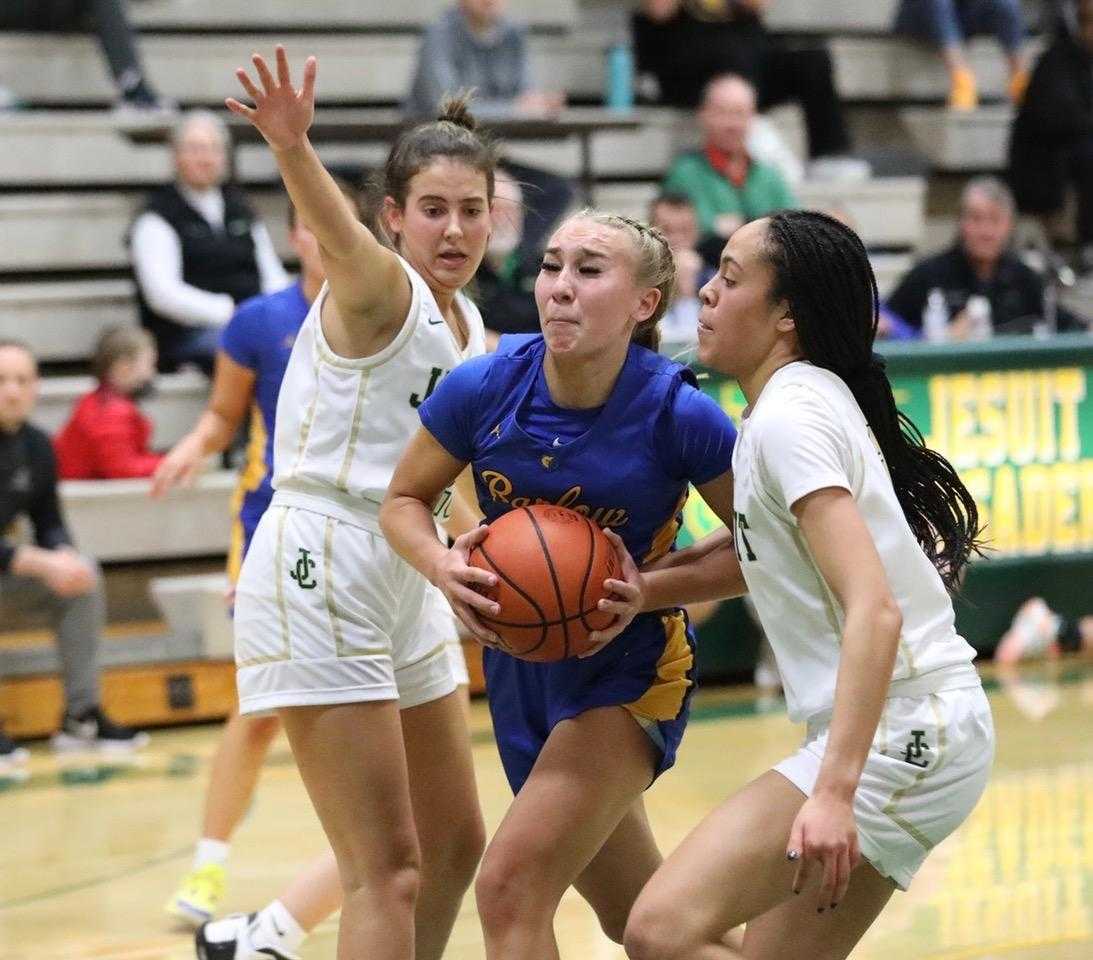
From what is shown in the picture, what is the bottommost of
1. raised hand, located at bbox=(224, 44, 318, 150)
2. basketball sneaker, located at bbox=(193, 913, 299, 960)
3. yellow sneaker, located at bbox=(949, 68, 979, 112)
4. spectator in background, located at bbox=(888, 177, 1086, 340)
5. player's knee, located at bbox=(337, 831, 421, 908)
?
basketball sneaker, located at bbox=(193, 913, 299, 960)

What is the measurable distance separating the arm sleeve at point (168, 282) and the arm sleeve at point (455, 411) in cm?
566

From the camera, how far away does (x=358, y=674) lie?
12.4ft

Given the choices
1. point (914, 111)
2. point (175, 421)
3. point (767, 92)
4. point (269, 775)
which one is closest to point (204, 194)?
point (175, 421)

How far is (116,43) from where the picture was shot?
33.2ft

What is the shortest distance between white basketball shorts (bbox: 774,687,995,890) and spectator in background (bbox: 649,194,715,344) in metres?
5.80

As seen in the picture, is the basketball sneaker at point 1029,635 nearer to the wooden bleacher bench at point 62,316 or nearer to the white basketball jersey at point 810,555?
the wooden bleacher bench at point 62,316

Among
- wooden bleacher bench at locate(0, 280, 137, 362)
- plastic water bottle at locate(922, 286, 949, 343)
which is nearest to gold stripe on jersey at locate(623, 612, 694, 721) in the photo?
plastic water bottle at locate(922, 286, 949, 343)

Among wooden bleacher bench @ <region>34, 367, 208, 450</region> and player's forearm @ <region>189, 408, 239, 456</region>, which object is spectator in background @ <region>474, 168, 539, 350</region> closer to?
wooden bleacher bench @ <region>34, 367, 208, 450</region>

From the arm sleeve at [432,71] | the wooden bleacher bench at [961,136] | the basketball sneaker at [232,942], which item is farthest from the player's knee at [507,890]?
the wooden bleacher bench at [961,136]

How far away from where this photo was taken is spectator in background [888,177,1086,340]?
33.3 ft

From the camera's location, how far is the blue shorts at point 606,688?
3666mm

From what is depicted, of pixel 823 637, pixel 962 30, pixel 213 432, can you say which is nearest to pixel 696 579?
pixel 823 637

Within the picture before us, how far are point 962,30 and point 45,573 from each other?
8334 mm

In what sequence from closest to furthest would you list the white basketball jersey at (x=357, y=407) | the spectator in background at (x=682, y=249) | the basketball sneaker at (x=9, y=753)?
the white basketball jersey at (x=357, y=407) < the basketball sneaker at (x=9, y=753) < the spectator in background at (x=682, y=249)
